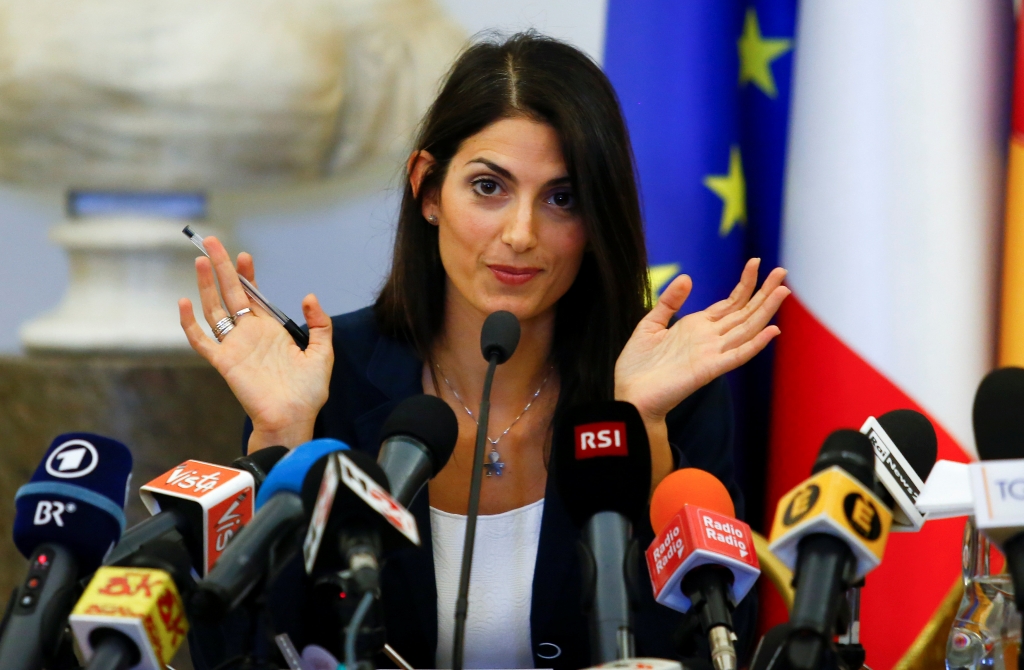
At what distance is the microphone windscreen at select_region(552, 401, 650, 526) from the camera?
106cm

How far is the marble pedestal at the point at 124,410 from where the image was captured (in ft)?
8.29

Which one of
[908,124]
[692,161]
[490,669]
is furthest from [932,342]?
[490,669]

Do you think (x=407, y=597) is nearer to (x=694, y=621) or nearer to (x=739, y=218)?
(x=694, y=621)

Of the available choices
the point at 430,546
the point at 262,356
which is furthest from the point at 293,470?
the point at 430,546

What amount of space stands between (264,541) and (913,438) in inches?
27.0

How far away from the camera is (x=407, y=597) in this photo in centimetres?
174

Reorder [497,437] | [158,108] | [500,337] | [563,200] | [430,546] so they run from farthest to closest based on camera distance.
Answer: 1. [158,108]
2. [497,437]
3. [563,200]
4. [430,546]
5. [500,337]

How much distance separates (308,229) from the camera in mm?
2605

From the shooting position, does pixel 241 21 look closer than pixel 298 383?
No

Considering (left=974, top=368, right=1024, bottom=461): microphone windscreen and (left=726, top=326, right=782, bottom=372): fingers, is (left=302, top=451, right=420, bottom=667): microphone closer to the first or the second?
(left=974, top=368, right=1024, bottom=461): microphone windscreen

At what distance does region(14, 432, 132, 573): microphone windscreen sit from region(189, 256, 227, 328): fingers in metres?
0.59

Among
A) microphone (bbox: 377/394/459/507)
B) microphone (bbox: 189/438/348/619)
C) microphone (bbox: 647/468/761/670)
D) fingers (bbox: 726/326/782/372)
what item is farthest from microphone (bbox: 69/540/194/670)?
fingers (bbox: 726/326/782/372)

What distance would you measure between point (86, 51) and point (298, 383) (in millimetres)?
1289

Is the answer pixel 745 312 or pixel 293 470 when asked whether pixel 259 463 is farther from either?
pixel 745 312
